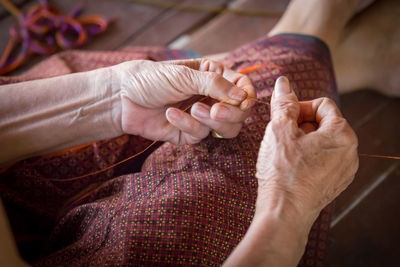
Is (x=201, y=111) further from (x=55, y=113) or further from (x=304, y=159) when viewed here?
(x=55, y=113)

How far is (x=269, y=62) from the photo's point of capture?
112 centimetres

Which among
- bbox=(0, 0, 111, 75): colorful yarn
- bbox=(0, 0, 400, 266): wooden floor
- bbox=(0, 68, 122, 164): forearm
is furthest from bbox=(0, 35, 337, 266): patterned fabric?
bbox=(0, 0, 111, 75): colorful yarn

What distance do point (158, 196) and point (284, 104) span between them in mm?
442

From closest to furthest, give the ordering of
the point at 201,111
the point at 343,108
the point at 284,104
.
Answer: the point at 284,104
the point at 201,111
the point at 343,108

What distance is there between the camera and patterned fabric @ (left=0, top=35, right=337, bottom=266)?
0.79 meters

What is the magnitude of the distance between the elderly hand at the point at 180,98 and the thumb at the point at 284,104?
0.10 m

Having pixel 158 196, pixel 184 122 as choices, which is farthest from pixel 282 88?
pixel 158 196

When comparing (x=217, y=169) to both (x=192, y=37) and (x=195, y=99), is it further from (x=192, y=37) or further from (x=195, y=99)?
(x=192, y=37)

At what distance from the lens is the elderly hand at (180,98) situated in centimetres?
86

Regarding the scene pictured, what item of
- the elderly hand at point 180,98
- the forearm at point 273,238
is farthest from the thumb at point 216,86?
the forearm at point 273,238

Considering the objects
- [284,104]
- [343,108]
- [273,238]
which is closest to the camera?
[273,238]

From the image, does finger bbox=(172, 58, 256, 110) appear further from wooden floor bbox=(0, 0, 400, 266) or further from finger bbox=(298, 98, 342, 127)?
wooden floor bbox=(0, 0, 400, 266)

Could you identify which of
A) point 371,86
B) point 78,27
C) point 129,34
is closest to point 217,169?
point 371,86

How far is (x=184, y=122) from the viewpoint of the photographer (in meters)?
0.92
